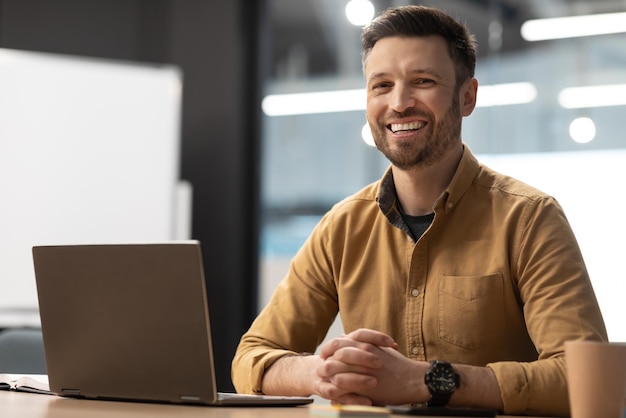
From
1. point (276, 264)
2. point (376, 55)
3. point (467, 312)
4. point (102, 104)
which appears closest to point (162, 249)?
point (467, 312)

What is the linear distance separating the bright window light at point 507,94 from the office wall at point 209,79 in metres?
1.20

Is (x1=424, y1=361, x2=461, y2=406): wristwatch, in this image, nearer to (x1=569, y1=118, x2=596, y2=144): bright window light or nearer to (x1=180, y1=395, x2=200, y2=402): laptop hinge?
(x1=180, y1=395, x2=200, y2=402): laptop hinge

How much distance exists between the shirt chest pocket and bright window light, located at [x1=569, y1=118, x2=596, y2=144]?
2.41 m

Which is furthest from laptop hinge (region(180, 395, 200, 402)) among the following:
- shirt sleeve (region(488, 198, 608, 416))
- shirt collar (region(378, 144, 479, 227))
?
shirt collar (region(378, 144, 479, 227))

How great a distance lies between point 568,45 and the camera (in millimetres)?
4211

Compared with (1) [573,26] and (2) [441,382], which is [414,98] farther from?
(1) [573,26]

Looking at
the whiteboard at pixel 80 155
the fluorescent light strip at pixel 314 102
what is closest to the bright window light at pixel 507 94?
the fluorescent light strip at pixel 314 102

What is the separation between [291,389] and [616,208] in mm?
2649

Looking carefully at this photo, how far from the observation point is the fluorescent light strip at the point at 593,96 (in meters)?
4.12

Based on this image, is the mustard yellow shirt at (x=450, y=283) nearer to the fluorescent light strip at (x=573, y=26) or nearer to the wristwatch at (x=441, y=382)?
the wristwatch at (x=441, y=382)

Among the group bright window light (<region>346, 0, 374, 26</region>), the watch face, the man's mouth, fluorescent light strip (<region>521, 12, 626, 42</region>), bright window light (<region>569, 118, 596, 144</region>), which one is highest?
bright window light (<region>346, 0, 374, 26</region>)

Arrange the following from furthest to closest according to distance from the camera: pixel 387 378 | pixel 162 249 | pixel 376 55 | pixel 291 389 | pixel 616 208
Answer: pixel 616 208
pixel 376 55
pixel 291 389
pixel 387 378
pixel 162 249

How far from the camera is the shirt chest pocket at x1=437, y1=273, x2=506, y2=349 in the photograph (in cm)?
196

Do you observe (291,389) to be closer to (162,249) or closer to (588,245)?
(162,249)
